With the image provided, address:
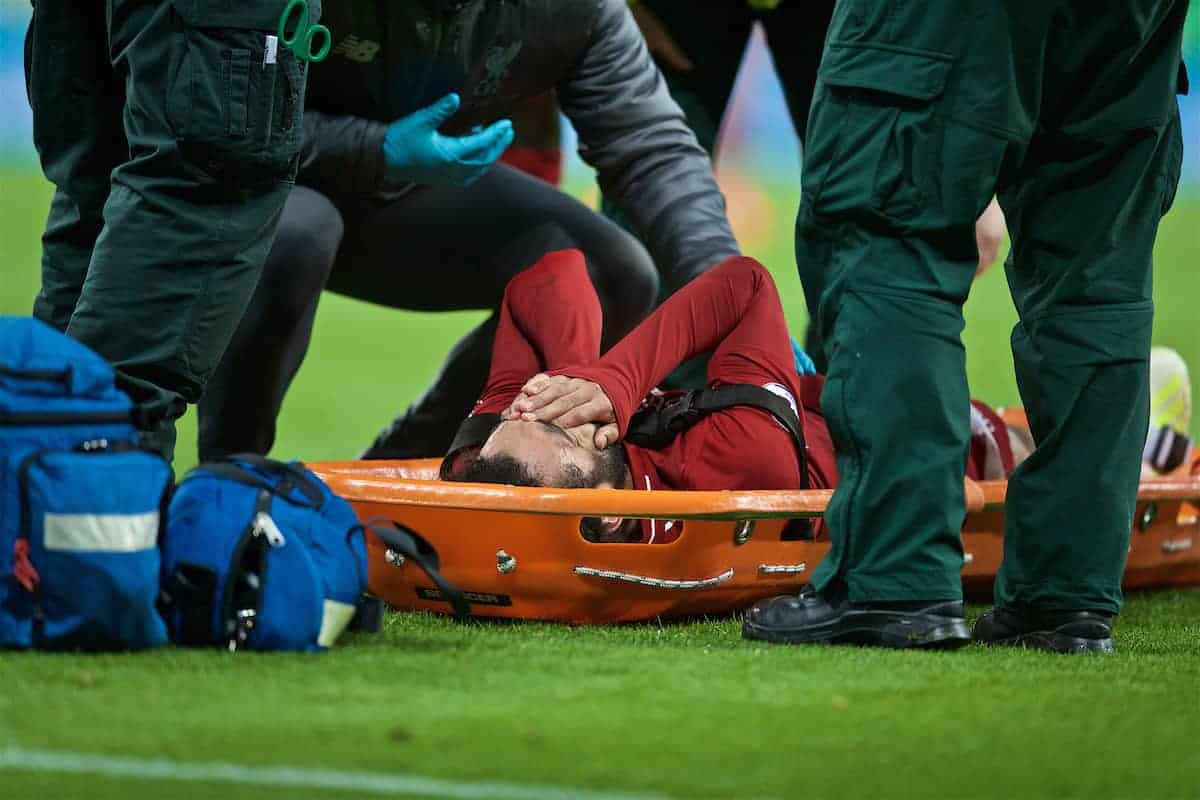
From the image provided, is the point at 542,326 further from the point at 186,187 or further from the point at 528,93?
the point at 186,187

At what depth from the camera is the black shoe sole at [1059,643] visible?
216cm

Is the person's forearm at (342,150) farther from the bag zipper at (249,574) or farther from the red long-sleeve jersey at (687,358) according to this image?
the bag zipper at (249,574)

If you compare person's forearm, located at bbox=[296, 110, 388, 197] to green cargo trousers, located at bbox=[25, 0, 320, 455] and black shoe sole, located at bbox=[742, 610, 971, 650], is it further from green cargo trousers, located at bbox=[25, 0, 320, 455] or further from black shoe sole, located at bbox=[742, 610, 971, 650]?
black shoe sole, located at bbox=[742, 610, 971, 650]

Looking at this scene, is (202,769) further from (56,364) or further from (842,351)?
(842,351)

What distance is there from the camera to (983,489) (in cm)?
→ 264

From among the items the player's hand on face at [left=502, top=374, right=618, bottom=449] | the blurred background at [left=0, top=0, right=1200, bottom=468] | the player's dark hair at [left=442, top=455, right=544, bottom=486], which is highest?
the player's hand on face at [left=502, top=374, right=618, bottom=449]

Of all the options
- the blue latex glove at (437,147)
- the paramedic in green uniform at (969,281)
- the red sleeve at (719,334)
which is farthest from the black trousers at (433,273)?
the paramedic in green uniform at (969,281)

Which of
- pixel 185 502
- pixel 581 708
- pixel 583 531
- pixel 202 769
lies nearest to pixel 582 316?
pixel 583 531

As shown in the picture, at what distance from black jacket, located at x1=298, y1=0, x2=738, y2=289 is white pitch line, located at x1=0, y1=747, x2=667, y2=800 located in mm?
1811

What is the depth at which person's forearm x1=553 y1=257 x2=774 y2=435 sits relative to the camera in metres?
2.64

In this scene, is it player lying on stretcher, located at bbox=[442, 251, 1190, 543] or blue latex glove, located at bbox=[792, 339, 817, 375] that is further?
blue latex glove, located at bbox=[792, 339, 817, 375]

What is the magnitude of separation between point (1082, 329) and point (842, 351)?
1.08ft

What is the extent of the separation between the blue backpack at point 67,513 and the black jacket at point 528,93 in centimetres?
128

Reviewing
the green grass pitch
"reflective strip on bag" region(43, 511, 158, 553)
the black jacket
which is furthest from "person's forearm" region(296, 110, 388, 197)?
"reflective strip on bag" region(43, 511, 158, 553)
